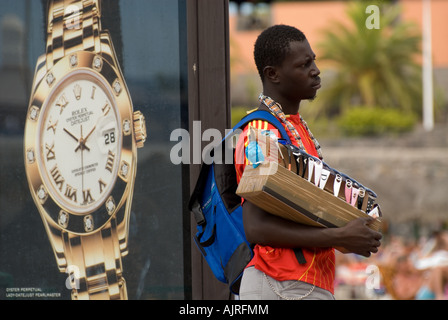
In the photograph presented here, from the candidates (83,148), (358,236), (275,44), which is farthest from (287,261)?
(83,148)

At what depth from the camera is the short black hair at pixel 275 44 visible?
269 centimetres

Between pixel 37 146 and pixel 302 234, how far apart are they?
2.10 meters

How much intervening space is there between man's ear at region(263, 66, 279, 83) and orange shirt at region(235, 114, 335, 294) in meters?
0.20

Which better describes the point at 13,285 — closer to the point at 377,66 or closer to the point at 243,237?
the point at 243,237

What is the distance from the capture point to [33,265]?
411cm

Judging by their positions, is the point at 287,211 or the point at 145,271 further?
the point at 145,271

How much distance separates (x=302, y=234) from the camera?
2.47 meters

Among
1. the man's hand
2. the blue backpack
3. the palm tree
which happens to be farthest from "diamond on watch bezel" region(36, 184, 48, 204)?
the palm tree

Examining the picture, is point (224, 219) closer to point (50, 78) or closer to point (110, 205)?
point (110, 205)

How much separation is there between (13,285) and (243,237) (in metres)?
1.94

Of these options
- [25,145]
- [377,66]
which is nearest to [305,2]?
[377,66]

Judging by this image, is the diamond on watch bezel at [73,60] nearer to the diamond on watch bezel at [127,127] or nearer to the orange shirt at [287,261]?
the diamond on watch bezel at [127,127]

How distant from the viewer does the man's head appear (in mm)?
2676

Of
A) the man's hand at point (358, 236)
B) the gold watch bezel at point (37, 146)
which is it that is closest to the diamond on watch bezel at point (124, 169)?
the gold watch bezel at point (37, 146)
